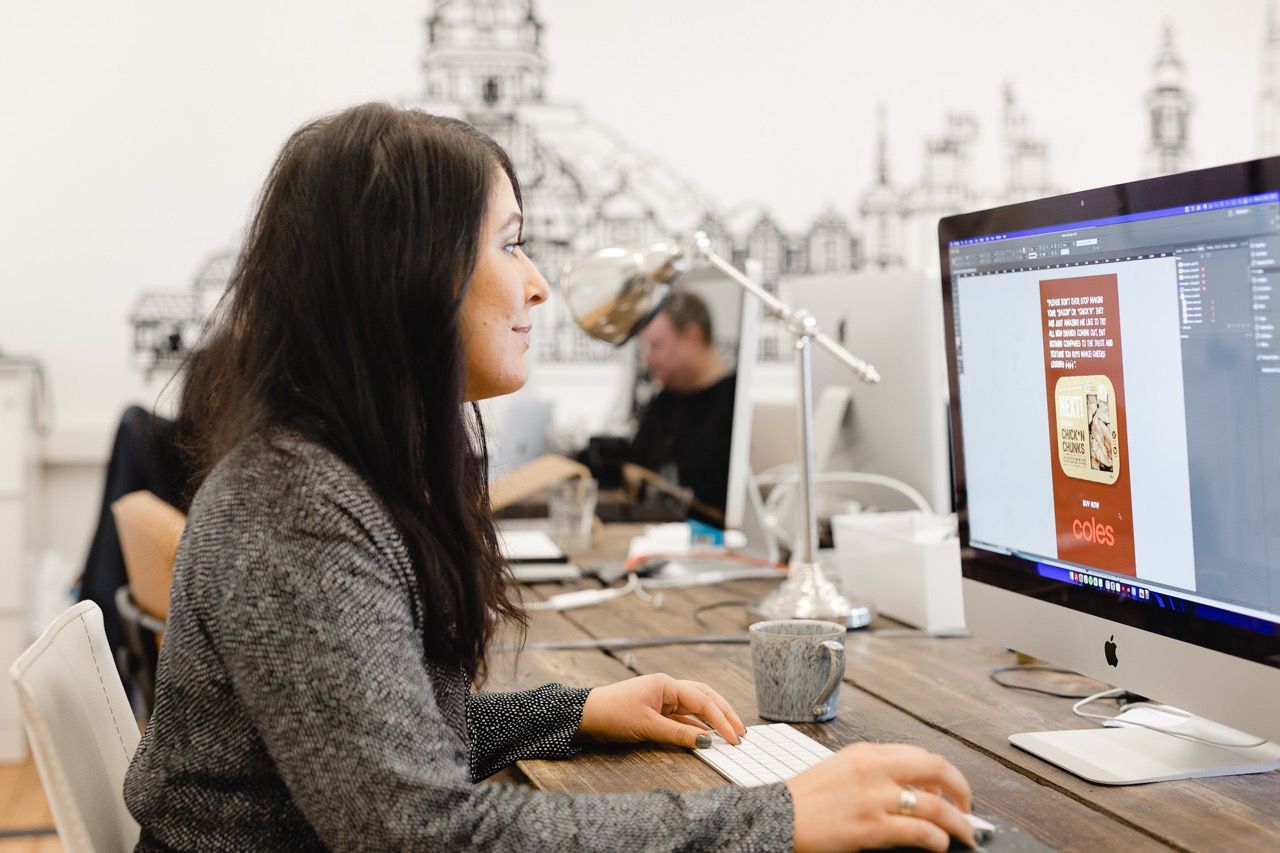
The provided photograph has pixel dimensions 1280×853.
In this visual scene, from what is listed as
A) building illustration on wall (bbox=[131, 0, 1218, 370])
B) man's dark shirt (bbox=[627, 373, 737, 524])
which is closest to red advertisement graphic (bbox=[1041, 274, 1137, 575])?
man's dark shirt (bbox=[627, 373, 737, 524])

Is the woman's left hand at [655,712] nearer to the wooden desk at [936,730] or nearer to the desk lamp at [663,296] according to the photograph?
the wooden desk at [936,730]

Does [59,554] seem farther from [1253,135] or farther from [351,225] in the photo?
[1253,135]

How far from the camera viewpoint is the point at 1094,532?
3.61ft

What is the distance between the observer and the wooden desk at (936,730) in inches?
36.0

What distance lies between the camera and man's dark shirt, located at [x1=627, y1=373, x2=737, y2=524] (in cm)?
213

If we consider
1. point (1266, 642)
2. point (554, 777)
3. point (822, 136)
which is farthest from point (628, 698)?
point (822, 136)

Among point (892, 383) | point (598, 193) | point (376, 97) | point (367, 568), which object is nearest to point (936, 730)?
point (367, 568)

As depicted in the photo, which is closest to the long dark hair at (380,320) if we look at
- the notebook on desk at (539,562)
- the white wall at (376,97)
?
the notebook on desk at (539,562)

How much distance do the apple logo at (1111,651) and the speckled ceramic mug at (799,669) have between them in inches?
9.0

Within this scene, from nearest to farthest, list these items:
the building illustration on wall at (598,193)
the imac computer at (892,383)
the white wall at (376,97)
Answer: the imac computer at (892,383) → the white wall at (376,97) → the building illustration on wall at (598,193)

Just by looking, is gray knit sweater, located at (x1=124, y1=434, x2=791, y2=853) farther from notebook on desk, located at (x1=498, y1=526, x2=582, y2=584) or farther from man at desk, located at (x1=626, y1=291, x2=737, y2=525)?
man at desk, located at (x1=626, y1=291, x2=737, y2=525)

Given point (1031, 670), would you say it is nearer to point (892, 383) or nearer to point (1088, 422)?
point (1088, 422)

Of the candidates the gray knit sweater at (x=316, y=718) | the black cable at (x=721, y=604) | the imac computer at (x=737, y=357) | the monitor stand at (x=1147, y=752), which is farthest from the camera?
the imac computer at (x=737, y=357)

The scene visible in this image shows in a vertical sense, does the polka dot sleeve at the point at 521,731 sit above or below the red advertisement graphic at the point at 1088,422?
below
